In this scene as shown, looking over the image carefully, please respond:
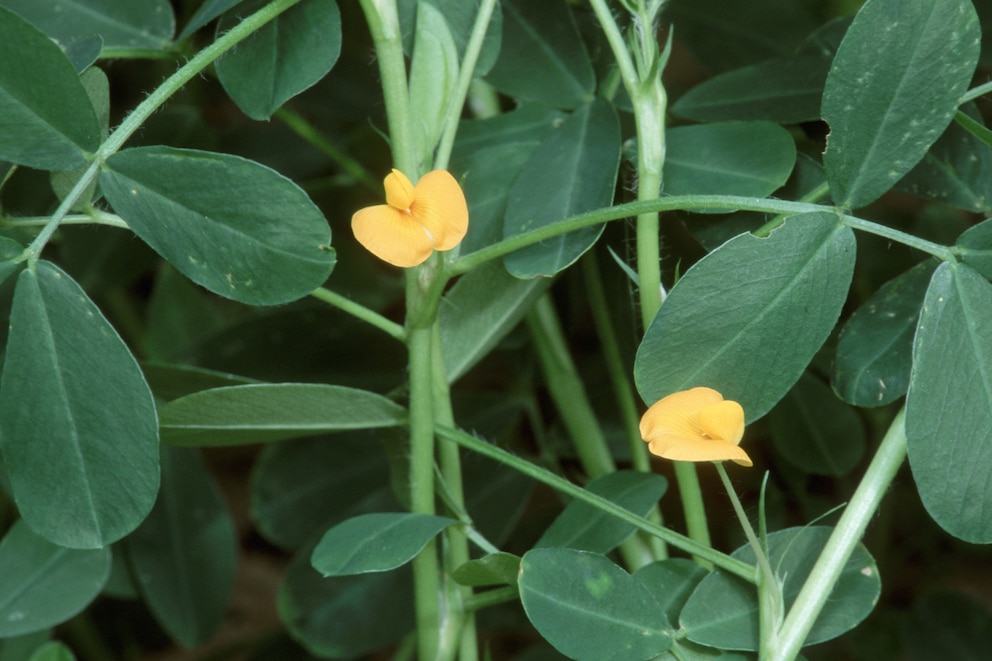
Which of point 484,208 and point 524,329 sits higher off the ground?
point 484,208

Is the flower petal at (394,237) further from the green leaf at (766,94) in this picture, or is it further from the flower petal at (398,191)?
the green leaf at (766,94)

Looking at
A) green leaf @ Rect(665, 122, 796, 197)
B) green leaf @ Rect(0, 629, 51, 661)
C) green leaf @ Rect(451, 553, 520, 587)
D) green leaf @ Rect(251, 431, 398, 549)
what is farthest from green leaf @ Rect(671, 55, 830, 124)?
green leaf @ Rect(0, 629, 51, 661)

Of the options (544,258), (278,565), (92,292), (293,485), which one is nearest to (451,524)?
(544,258)

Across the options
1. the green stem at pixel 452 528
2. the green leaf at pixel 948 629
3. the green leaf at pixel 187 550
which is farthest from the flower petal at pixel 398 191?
the green leaf at pixel 948 629

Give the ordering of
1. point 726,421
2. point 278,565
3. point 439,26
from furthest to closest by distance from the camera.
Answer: point 278,565 < point 439,26 < point 726,421

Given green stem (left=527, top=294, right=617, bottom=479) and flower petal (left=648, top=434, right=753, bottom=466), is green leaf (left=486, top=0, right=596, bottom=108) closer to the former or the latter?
green stem (left=527, top=294, right=617, bottom=479)

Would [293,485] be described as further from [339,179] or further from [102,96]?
[102,96]
